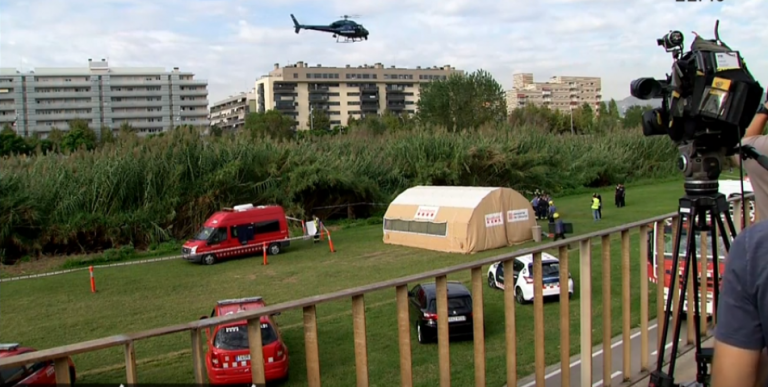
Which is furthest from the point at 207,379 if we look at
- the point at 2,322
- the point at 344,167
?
the point at 344,167

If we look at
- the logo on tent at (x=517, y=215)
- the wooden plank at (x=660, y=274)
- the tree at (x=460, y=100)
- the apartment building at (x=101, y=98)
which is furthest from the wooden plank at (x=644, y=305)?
the apartment building at (x=101, y=98)

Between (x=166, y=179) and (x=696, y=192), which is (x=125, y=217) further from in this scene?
(x=696, y=192)

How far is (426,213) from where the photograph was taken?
28.5 meters

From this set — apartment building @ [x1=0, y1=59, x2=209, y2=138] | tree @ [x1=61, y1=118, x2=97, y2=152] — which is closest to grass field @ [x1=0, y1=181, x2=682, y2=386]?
tree @ [x1=61, y1=118, x2=97, y2=152]

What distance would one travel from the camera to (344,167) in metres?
38.8

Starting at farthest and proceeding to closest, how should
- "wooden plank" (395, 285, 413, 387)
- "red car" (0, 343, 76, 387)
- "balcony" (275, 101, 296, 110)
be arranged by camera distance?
"balcony" (275, 101, 296, 110) < "wooden plank" (395, 285, 413, 387) < "red car" (0, 343, 76, 387)

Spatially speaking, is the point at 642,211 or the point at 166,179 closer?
the point at 166,179

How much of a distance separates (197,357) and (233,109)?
15053cm

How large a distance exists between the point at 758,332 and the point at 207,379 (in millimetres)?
1807

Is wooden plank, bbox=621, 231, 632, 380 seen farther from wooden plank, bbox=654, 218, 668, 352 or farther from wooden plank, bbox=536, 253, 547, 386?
wooden plank, bbox=536, 253, 547, 386

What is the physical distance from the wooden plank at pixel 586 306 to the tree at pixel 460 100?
83037 millimetres

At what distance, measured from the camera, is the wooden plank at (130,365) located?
2.11 meters

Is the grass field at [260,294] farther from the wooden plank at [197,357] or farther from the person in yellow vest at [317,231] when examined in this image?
the wooden plank at [197,357]

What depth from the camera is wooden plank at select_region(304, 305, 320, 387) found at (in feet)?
8.61
